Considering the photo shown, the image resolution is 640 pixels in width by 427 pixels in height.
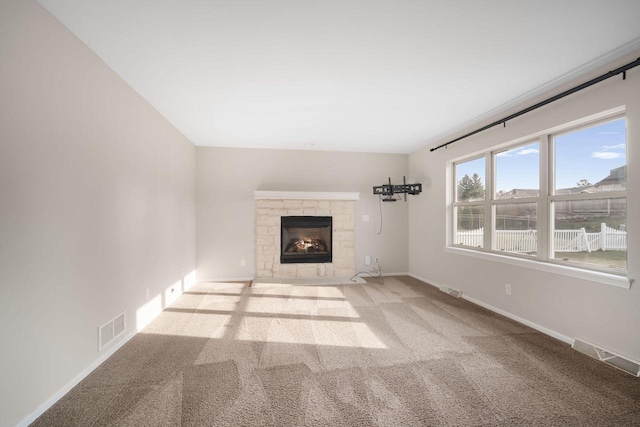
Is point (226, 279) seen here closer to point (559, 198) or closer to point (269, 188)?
point (269, 188)

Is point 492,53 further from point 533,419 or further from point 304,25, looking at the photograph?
point 533,419

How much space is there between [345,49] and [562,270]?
287cm

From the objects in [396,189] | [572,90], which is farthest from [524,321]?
[396,189]

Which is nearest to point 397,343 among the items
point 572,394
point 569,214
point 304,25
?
point 572,394

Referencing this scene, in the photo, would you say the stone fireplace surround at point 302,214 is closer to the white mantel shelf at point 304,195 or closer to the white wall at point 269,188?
the white mantel shelf at point 304,195

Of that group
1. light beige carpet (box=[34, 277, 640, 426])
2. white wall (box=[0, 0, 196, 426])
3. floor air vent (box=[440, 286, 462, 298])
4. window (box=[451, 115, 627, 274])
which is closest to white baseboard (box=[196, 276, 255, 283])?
light beige carpet (box=[34, 277, 640, 426])

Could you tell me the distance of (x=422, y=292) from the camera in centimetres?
402

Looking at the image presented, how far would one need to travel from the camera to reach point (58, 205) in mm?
1704

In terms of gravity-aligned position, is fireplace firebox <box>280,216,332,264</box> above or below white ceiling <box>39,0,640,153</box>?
below

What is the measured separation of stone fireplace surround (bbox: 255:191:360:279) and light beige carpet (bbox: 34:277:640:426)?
1692 mm

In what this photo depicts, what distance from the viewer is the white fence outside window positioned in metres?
2.22

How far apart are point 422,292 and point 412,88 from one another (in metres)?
2.98

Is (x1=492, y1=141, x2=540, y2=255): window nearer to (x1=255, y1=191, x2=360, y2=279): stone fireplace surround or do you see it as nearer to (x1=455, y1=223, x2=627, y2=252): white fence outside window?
(x1=455, y1=223, x2=627, y2=252): white fence outside window

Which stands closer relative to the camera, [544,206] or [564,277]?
[564,277]
